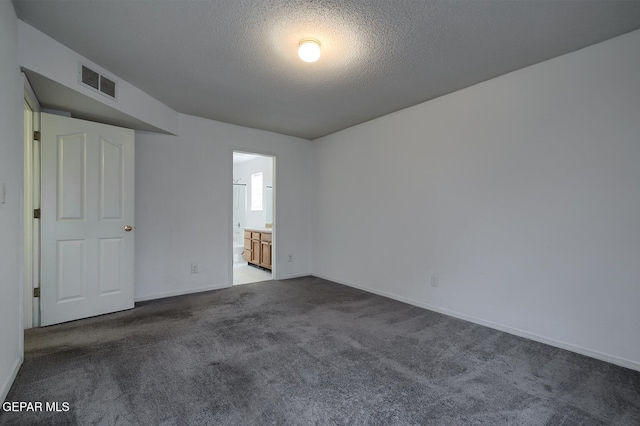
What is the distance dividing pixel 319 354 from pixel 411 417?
880 mm

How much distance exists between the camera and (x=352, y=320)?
10.3ft

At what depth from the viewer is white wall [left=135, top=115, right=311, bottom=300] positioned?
→ 12.5 ft

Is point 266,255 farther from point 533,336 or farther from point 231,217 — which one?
point 533,336

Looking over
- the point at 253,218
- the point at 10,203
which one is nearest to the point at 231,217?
the point at 10,203

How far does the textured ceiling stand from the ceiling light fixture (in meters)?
0.05

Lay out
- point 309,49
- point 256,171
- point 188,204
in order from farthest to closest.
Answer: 1. point 256,171
2. point 188,204
3. point 309,49

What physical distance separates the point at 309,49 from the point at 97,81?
1992 mm

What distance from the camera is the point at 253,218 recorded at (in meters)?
7.52

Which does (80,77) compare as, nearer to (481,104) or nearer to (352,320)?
(352,320)

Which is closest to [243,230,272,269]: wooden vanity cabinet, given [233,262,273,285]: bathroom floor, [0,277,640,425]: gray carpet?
[233,262,273,285]: bathroom floor

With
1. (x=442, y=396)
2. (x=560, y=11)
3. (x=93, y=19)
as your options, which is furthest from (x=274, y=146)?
(x=442, y=396)

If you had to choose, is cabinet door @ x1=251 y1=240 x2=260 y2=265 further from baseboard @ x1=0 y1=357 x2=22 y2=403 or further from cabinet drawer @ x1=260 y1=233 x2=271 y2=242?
baseboard @ x1=0 y1=357 x2=22 y2=403

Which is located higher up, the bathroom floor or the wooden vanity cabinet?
the wooden vanity cabinet

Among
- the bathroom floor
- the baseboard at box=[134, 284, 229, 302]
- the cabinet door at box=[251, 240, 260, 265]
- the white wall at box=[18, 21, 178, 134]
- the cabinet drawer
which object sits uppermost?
the white wall at box=[18, 21, 178, 134]
